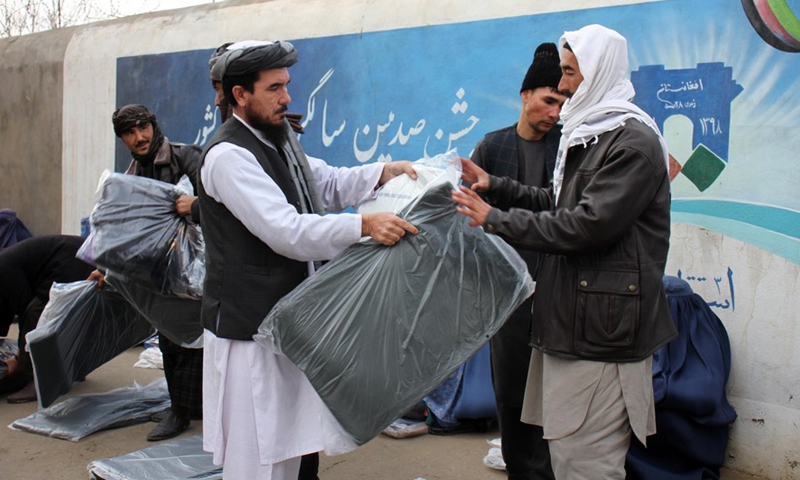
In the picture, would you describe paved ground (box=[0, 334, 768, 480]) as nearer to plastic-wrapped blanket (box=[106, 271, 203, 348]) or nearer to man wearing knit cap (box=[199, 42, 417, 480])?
plastic-wrapped blanket (box=[106, 271, 203, 348])

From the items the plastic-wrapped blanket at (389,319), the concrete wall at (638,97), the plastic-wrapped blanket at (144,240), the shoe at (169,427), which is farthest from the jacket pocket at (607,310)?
the shoe at (169,427)

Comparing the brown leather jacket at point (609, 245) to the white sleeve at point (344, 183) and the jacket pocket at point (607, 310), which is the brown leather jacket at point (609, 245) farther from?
the white sleeve at point (344, 183)

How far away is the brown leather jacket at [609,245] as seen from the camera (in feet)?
7.50

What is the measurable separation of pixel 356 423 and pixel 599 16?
2.79m

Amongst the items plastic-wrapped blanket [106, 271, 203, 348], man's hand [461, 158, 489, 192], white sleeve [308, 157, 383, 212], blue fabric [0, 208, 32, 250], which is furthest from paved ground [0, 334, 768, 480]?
blue fabric [0, 208, 32, 250]

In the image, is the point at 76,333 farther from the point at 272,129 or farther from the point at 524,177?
the point at 524,177

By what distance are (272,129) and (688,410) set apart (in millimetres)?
2127

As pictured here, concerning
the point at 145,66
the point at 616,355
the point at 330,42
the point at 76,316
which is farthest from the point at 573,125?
the point at 145,66

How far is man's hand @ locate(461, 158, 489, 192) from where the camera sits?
2855 mm

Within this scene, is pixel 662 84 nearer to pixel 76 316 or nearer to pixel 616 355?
pixel 616 355

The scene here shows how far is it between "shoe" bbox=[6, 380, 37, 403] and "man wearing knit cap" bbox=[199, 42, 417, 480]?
2.77 meters

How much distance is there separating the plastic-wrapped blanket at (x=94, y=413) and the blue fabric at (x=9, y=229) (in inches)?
139

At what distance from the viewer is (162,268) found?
387cm

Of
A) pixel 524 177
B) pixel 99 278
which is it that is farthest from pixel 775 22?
pixel 99 278
